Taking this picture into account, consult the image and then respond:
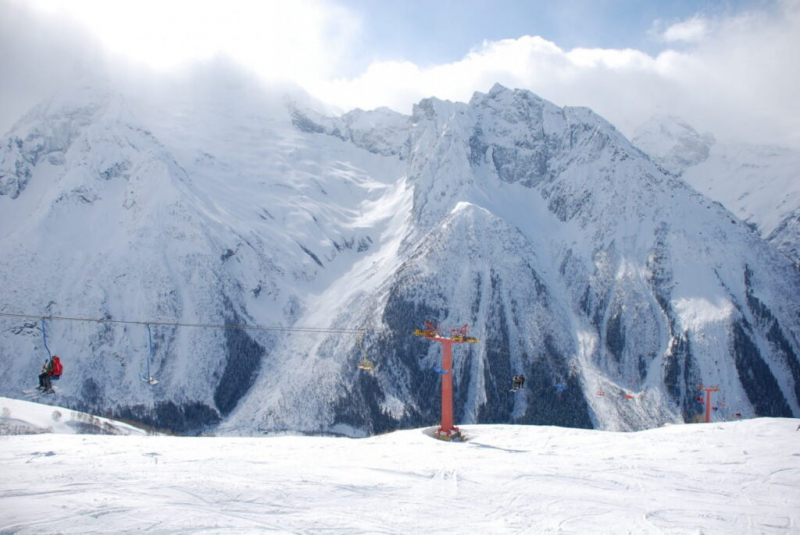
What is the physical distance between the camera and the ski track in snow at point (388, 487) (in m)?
23.0

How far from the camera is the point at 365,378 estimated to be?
127 m

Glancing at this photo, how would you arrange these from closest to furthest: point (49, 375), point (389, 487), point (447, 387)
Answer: point (389, 487), point (49, 375), point (447, 387)

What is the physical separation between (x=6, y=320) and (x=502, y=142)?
14763 centimetres

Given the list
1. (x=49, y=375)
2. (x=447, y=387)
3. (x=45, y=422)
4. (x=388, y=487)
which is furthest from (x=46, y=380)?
(x=45, y=422)

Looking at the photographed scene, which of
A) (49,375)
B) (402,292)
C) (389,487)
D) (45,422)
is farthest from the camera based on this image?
(402,292)

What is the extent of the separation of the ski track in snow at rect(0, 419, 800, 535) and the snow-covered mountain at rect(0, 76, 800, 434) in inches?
3165

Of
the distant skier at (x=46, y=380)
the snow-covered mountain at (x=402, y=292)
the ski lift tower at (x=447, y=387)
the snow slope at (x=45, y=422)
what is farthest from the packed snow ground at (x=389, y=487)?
the snow-covered mountain at (x=402, y=292)

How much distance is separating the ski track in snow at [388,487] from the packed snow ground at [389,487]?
0.09 metres

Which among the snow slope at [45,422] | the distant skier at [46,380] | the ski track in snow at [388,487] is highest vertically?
→ the distant skier at [46,380]

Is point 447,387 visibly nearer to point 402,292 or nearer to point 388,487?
point 388,487

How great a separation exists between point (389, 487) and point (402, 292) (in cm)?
10810

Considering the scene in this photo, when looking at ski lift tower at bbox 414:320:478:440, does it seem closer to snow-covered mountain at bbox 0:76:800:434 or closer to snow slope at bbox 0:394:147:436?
snow slope at bbox 0:394:147:436

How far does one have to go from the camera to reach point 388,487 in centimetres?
2852

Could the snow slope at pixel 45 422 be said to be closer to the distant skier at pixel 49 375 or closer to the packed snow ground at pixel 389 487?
the distant skier at pixel 49 375
